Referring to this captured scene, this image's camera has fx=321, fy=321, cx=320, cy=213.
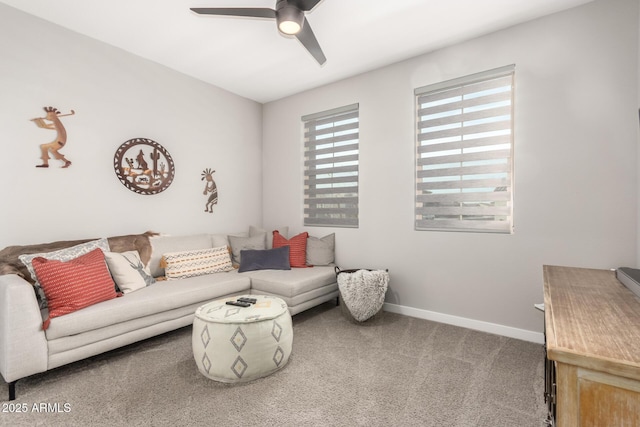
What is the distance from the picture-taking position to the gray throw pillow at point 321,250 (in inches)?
153

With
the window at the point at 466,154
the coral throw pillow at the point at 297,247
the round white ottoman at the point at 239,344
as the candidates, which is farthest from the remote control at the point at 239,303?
the window at the point at 466,154

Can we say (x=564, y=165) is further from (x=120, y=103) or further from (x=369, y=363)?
(x=120, y=103)

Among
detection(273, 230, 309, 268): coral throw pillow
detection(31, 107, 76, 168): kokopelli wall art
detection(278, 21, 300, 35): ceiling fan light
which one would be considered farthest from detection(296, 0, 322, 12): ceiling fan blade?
detection(273, 230, 309, 268): coral throw pillow

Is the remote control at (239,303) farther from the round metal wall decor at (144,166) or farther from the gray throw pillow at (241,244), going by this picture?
the round metal wall decor at (144,166)

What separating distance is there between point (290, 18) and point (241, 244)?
8.48ft

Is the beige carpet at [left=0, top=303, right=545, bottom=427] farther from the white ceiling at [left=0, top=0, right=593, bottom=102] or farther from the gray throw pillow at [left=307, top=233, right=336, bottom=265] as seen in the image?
the white ceiling at [left=0, top=0, right=593, bottom=102]

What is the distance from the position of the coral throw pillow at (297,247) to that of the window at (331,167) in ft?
1.25

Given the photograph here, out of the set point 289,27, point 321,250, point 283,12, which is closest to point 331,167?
point 321,250

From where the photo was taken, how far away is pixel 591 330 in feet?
3.12

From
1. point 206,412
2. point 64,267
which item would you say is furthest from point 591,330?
point 64,267

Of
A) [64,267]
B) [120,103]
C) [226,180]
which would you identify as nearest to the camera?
[64,267]

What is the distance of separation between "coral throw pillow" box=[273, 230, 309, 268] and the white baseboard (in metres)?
1.10

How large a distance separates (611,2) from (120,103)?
14.3 ft

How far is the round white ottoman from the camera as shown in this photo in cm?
205
